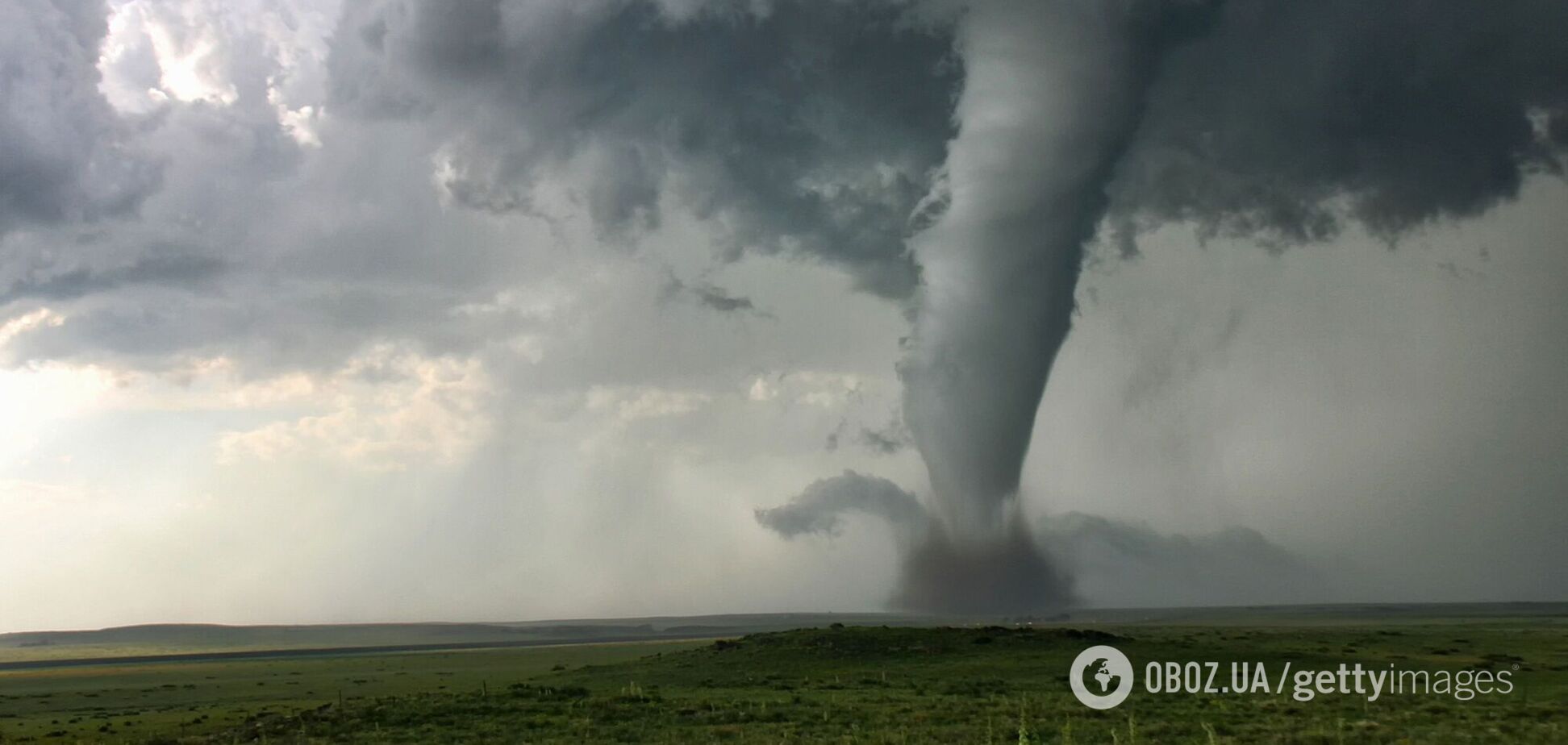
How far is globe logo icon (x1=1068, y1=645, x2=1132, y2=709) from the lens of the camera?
54.7 metres

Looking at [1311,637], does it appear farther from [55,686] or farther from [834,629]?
[55,686]

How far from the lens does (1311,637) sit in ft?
344

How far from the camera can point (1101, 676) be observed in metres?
64.8

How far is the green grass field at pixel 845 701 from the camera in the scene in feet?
142

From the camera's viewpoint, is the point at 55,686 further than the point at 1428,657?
Yes

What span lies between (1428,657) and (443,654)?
129 m

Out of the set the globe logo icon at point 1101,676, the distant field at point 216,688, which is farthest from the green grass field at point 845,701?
the globe logo icon at point 1101,676

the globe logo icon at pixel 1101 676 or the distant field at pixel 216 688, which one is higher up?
the globe logo icon at pixel 1101 676

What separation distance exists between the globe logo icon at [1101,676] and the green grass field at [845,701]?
1.33 metres

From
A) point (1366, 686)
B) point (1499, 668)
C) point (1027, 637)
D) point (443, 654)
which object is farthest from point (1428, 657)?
point (443, 654)

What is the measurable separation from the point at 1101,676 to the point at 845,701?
61.4 ft

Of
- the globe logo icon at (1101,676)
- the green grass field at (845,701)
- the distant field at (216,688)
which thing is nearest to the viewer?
the green grass field at (845,701)

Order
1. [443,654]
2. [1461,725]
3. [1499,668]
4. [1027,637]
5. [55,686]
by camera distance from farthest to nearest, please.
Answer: [443,654] → [55,686] → [1027,637] → [1499,668] → [1461,725]

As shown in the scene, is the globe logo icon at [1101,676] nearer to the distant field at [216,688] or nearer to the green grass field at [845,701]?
the green grass field at [845,701]
